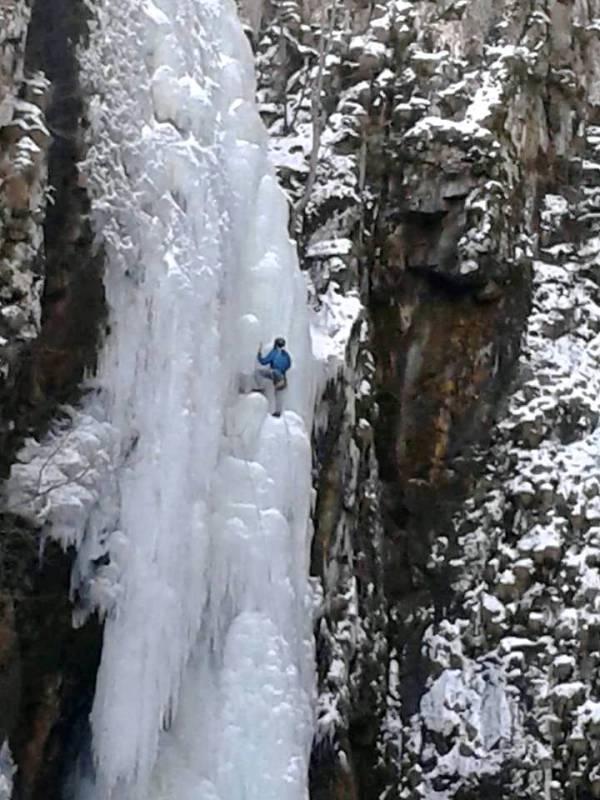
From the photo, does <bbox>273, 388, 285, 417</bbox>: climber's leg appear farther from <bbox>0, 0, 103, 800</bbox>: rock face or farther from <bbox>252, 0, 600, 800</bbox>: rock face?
<bbox>0, 0, 103, 800</bbox>: rock face

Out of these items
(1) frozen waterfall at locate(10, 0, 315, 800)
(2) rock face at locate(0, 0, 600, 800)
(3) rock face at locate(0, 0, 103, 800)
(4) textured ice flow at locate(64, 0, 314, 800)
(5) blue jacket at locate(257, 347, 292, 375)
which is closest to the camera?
(3) rock face at locate(0, 0, 103, 800)

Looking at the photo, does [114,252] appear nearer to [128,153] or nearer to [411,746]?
[128,153]

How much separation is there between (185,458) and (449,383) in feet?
20.6

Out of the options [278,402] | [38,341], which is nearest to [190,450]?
[38,341]

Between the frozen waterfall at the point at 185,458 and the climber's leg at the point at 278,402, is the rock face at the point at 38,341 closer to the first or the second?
the frozen waterfall at the point at 185,458

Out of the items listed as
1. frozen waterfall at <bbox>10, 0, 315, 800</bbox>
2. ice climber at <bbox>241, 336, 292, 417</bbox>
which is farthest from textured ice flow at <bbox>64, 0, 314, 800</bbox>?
ice climber at <bbox>241, 336, 292, 417</bbox>

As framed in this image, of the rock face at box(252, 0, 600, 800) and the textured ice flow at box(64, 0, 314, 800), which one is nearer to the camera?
the textured ice flow at box(64, 0, 314, 800)

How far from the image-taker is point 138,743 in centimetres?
873

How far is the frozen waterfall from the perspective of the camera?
29.2 feet

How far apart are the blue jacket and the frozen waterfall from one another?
0.23m

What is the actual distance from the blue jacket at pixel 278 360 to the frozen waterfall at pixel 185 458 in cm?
23

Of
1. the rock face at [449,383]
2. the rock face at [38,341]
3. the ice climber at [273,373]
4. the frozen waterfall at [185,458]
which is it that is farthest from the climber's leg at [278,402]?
the rock face at [38,341]

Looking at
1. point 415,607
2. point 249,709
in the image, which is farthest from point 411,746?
point 249,709

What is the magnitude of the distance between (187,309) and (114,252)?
0.72 meters
